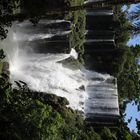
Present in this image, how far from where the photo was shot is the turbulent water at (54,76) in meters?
27.5

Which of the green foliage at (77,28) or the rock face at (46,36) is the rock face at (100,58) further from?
the rock face at (46,36)

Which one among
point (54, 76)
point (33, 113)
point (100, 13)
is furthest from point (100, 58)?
point (33, 113)

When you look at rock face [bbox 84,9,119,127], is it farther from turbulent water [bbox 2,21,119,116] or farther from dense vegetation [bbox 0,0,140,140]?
dense vegetation [bbox 0,0,140,140]

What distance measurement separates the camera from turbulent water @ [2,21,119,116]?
90.2ft

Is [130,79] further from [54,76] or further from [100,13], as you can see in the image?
[54,76]

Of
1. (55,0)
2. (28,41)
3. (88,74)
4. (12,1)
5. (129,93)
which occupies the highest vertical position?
(12,1)

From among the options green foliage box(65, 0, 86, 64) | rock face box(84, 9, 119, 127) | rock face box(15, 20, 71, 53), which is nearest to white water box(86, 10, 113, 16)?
rock face box(84, 9, 119, 127)

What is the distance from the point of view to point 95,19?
35.8 m

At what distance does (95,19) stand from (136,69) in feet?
21.4

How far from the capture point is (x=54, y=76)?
99.0 ft

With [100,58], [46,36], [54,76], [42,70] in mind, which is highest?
[46,36]

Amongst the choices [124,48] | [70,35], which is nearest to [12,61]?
[70,35]

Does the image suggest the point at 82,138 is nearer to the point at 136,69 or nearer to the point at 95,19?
the point at 95,19

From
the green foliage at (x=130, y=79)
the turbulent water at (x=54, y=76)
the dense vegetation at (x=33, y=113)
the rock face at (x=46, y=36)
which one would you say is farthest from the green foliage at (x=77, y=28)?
the green foliage at (x=130, y=79)
